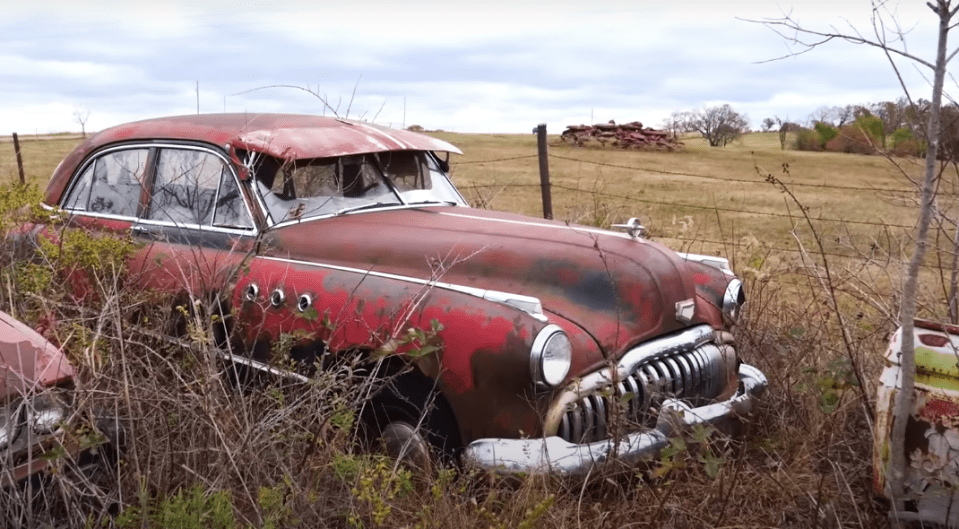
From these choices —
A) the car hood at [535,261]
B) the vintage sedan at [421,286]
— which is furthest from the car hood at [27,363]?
the car hood at [535,261]

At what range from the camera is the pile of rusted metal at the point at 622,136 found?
31.1 meters

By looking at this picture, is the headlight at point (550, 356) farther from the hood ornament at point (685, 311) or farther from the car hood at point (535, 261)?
the hood ornament at point (685, 311)

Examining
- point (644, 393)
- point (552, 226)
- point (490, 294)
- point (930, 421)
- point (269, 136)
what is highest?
point (269, 136)

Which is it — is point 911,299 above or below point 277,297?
above

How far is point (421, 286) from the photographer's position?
12.1ft

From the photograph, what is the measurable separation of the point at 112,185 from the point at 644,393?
3415 millimetres

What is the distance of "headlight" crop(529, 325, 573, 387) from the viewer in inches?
128

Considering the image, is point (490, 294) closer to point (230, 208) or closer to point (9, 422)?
point (230, 208)

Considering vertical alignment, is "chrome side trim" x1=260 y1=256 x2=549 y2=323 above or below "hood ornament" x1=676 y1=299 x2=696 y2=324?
above

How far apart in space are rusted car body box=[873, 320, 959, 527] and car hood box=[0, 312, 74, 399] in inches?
116

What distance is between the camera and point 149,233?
4.74 m

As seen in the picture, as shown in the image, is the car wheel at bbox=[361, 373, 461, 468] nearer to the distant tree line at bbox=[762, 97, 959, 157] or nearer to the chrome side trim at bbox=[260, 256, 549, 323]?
the chrome side trim at bbox=[260, 256, 549, 323]

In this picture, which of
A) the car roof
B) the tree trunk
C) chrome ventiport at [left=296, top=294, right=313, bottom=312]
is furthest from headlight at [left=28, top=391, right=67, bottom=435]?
the tree trunk

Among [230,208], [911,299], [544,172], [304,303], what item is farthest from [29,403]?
[544,172]
